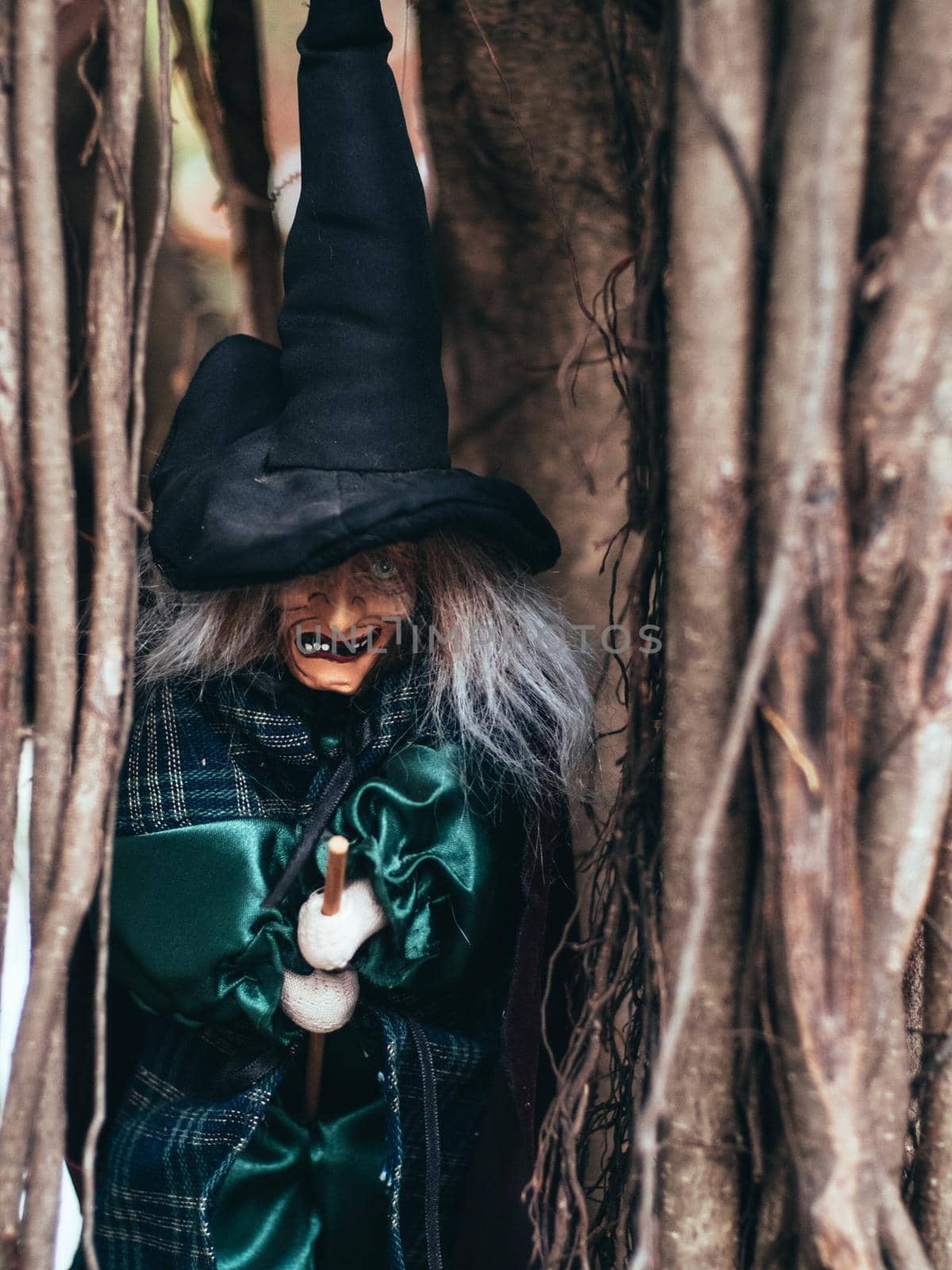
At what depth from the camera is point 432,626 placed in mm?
1227

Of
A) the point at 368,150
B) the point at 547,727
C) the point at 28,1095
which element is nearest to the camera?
the point at 28,1095

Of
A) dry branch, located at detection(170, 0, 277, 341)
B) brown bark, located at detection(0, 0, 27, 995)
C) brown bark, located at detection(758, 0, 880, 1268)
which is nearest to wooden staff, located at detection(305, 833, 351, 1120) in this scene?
brown bark, located at detection(0, 0, 27, 995)

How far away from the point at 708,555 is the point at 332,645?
47 cm

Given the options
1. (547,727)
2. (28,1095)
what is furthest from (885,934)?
(28,1095)

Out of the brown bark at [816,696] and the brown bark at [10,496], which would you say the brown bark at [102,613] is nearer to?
the brown bark at [10,496]

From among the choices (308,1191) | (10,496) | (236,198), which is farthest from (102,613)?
(236,198)

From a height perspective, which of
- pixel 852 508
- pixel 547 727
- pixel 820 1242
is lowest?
pixel 820 1242

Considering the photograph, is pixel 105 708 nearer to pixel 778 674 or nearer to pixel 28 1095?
pixel 28 1095

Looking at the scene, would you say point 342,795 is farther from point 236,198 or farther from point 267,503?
point 236,198

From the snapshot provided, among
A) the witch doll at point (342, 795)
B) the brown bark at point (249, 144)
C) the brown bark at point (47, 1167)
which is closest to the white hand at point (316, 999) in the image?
the witch doll at point (342, 795)

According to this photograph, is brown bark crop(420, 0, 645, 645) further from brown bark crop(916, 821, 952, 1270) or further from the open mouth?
brown bark crop(916, 821, 952, 1270)

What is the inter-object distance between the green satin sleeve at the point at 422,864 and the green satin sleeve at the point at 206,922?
0.26 ft

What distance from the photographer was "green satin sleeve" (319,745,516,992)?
3.75 ft

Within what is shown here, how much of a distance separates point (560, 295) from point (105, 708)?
2.62 feet
